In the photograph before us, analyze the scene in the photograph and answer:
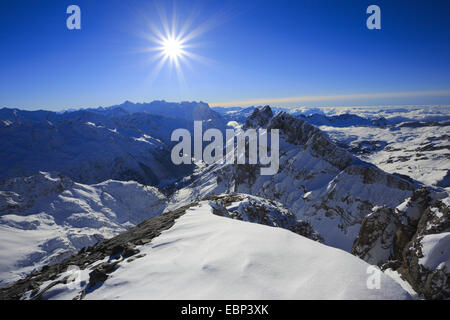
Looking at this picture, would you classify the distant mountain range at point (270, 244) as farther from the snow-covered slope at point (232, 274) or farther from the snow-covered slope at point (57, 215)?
the snow-covered slope at point (57, 215)

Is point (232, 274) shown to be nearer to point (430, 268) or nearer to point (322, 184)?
point (430, 268)

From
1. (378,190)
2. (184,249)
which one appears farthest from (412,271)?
(378,190)

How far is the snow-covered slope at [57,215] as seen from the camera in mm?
63781

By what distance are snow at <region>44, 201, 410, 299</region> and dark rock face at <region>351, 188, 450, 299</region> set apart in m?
6.85

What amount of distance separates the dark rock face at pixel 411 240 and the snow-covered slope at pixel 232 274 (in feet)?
23.3

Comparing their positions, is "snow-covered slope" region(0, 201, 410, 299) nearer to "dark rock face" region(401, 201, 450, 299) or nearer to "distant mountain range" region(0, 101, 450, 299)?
"distant mountain range" region(0, 101, 450, 299)

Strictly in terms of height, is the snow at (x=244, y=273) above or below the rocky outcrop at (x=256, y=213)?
above

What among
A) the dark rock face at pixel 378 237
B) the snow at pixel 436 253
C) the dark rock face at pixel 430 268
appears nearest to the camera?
the dark rock face at pixel 430 268

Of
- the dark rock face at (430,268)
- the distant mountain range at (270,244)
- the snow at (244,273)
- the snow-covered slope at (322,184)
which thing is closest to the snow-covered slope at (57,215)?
the distant mountain range at (270,244)

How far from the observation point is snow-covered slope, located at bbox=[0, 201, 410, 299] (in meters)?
7.76

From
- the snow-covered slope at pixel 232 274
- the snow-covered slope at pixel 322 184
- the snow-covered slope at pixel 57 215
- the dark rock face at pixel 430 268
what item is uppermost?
the snow-covered slope at pixel 232 274

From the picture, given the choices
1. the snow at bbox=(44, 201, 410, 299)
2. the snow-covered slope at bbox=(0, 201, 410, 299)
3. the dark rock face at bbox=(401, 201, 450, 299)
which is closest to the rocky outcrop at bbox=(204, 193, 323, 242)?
the snow-covered slope at bbox=(0, 201, 410, 299)

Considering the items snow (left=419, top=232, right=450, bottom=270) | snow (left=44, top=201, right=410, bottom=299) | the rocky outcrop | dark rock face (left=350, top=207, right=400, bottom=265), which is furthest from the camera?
the rocky outcrop
